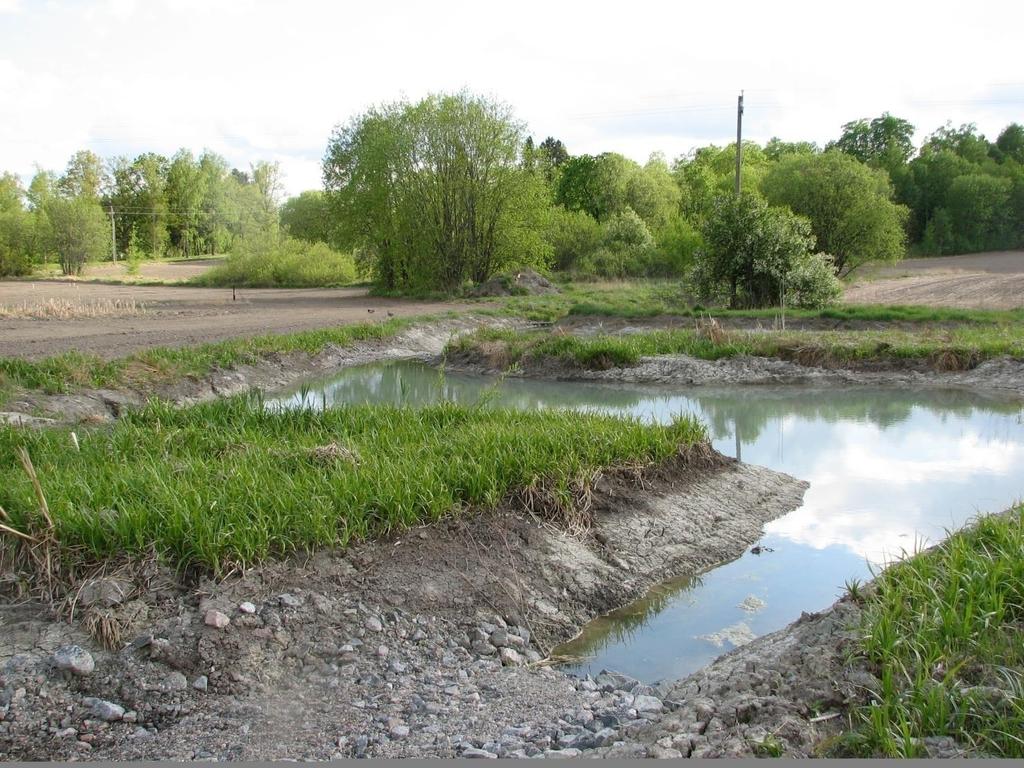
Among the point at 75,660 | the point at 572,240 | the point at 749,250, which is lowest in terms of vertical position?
the point at 75,660

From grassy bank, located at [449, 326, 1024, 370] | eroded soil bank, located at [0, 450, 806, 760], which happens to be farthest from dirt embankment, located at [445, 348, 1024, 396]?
eroded soil bank, located at [0, 450, 806, 760]

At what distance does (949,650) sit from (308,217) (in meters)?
60.0

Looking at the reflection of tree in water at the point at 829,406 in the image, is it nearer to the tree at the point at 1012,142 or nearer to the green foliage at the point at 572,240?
the green foliage at the point at 572,240

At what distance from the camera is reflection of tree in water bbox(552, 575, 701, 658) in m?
6.35

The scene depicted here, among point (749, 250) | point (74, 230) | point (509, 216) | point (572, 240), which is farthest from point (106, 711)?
point (74, 230)

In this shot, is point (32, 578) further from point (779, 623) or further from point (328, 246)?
point (328, 246)

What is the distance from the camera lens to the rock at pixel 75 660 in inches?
191

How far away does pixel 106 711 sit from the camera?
15.3ft

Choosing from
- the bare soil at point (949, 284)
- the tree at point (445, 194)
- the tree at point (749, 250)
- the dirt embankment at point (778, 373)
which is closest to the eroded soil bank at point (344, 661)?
the dirt embankment at point (778, 373)

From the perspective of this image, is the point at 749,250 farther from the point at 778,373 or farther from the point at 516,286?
the point at 516,286

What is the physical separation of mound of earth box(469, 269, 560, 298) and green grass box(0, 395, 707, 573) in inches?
1169

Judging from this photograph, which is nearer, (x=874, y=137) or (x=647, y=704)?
(x=647, y=704)

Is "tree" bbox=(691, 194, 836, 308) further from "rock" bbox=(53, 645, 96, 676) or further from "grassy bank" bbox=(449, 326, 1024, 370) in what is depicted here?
"rock" bbox=(53, 645, 96, 676)

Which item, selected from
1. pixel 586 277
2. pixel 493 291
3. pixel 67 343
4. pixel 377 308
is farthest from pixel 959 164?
pixel 67 343
